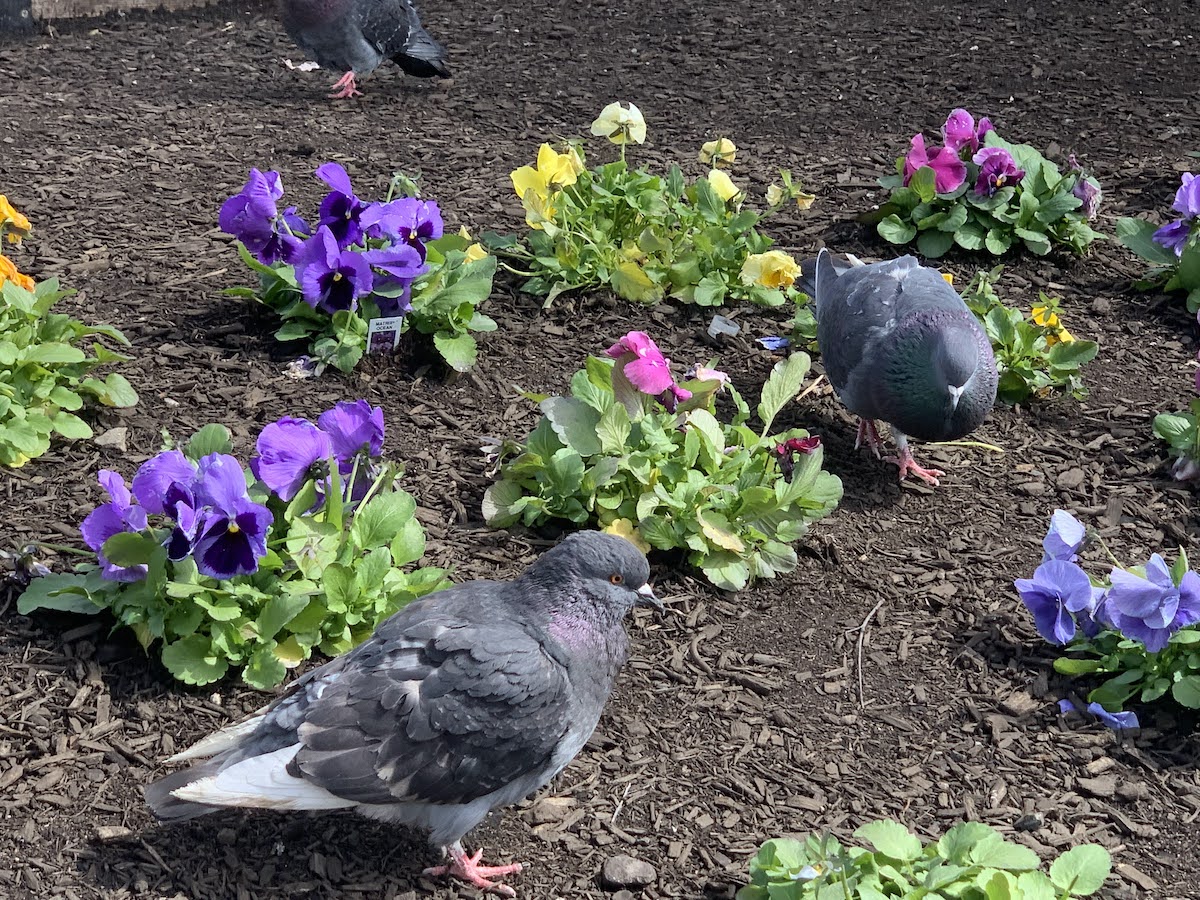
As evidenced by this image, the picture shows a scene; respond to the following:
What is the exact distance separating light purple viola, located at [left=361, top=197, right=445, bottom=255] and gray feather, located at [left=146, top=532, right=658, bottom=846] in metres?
1.86

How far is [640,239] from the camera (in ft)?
17.0

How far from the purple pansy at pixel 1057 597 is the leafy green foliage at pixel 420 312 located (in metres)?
2.13

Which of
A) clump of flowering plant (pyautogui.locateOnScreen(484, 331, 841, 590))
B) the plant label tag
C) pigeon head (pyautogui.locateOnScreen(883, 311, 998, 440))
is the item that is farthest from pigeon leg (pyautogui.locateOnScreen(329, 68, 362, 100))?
pigeon head (pyautogui.locateOnScreen(883, 311, 998, 440))

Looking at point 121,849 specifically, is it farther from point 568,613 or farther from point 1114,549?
point 1114,549

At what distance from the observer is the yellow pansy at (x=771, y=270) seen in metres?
5.14

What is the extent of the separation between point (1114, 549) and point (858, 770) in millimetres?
1341

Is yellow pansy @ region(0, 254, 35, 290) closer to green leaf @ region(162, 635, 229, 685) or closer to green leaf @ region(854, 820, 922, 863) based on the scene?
green leaf @ region(162, 635, 229, 685)

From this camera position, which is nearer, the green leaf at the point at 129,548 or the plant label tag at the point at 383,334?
the green leaf at the point at 129,548

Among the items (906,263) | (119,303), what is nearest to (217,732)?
(119,303)

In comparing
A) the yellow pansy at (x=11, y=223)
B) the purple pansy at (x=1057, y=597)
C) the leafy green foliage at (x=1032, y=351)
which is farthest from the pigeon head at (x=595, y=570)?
the yellow pansy at (x=11, y=223)

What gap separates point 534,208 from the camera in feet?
16.7

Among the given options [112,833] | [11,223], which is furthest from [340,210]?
[112,833]

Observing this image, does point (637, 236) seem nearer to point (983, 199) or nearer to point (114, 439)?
point (983, 199)

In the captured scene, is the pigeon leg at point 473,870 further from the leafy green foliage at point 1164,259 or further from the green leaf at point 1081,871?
the leafy green foliage at point 1164,259
